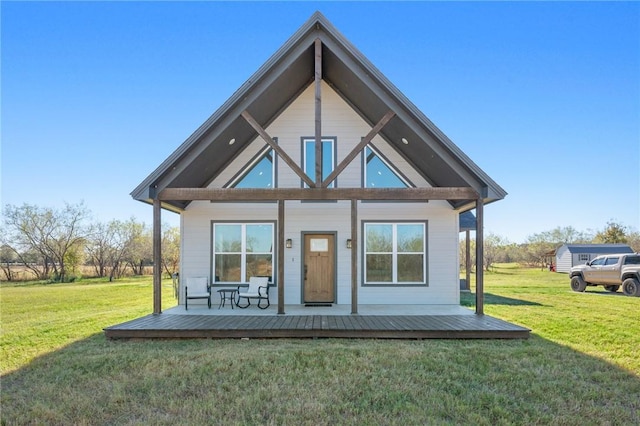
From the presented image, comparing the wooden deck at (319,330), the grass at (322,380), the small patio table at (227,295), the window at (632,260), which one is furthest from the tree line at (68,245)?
the window at (632,260)

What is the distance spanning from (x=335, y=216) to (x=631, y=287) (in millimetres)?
12332

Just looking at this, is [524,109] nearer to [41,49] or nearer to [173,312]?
[173,312]

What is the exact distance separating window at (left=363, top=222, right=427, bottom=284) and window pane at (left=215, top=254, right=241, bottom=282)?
3174 mm

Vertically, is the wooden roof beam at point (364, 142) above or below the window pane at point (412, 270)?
above

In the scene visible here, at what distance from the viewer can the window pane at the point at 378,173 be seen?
10.1 metres

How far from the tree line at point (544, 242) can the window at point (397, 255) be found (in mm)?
27728

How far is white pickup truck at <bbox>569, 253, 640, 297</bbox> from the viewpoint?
49.0 ft

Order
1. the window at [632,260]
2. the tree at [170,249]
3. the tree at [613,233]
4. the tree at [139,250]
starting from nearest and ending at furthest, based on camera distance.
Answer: the window at [632,260]
the tree at [170,249]
the tree at [139,250]
the tree at [613,233]

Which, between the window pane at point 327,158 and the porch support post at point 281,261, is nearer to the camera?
the porch support post at point 281,261

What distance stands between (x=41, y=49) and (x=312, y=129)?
32.7 ft

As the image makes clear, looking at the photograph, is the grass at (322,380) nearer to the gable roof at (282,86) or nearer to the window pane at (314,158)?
the gable roof at (282,86)

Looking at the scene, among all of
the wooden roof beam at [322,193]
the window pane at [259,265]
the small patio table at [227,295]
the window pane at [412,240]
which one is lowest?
the small patio table at [227,295]

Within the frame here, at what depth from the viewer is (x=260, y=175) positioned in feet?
33.3

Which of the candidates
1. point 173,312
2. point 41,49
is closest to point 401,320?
point 173,312
